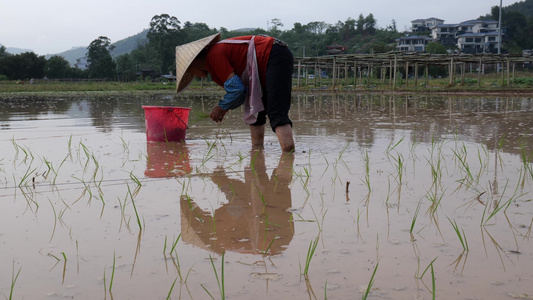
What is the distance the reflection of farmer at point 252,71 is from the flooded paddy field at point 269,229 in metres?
0.43

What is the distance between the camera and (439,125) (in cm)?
687

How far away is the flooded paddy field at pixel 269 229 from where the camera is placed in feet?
5.29

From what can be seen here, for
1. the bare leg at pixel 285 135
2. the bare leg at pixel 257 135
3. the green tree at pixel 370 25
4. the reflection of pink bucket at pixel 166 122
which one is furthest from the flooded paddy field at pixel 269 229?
the green tree at pixel 370 25

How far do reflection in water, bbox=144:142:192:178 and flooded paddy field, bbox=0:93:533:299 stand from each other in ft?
0.09

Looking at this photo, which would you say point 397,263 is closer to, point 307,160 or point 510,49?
point 307,160

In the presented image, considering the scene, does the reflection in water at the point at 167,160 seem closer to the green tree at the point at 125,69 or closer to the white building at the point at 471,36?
the green tree at the point at 125,69

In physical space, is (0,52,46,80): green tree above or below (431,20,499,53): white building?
below

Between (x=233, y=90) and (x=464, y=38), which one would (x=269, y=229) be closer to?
(x=233, y=90)

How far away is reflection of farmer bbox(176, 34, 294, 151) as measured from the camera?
169 inches

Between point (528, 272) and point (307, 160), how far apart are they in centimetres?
247

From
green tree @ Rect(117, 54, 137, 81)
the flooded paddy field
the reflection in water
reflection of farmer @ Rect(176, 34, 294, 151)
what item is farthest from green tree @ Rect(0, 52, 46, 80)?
the flooded paddy field

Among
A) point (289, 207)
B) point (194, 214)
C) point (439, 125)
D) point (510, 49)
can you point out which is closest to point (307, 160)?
point (289, 207)

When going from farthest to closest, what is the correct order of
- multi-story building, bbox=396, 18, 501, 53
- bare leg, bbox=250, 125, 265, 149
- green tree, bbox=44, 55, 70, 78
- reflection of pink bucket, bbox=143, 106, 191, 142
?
multi-story building, bbox=396, 18, 501, 53
green tree, bbox=44, 55, 70, 78
reflection of pink bucket, bbox=143, 106, 191, 142
bare leg, bbox=250, 125, 265, 149

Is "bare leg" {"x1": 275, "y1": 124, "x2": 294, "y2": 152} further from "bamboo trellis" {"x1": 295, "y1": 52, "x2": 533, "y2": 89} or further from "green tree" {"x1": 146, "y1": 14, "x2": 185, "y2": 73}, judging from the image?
"green tree" {"x1": 146, "y1": 14, "x2": 185, "y2": 73}
